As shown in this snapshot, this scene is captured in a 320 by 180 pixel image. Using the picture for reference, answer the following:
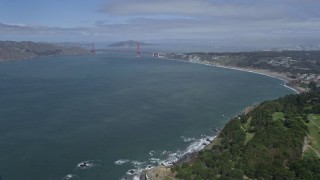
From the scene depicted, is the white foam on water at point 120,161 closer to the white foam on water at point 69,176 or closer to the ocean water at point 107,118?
the ocean water at point 107,118

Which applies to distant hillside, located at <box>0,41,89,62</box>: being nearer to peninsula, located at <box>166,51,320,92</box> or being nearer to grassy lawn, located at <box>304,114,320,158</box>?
peninsula, located at <box>166,51,320,92</box>

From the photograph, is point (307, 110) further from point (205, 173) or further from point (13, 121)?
point (13, 121)

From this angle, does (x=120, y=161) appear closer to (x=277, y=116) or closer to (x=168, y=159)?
(x=168, y=159)

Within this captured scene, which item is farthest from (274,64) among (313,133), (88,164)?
(88,164)

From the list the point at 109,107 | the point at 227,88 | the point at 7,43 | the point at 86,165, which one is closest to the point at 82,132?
the point at 86,165

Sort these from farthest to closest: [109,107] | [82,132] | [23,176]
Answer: [109,107]
[82,132]
[23,176]

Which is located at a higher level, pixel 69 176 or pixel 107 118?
pixel 107 118
